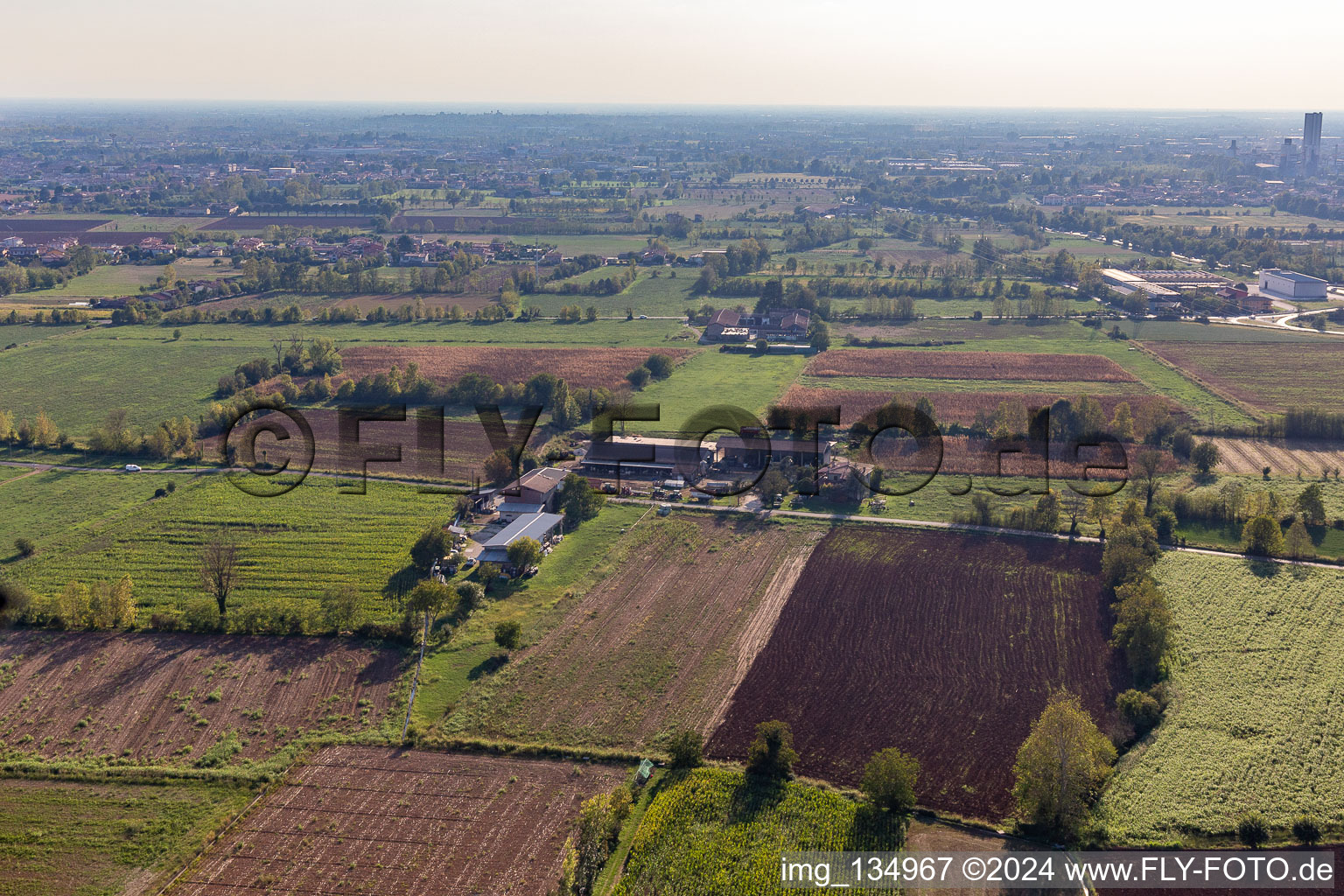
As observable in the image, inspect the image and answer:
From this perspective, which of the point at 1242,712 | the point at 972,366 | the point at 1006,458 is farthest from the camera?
the point at 972,366

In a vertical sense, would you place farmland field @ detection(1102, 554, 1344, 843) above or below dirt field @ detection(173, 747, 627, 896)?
above

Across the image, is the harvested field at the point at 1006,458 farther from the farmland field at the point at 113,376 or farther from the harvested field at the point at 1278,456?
the farmland field at the point at 113,376

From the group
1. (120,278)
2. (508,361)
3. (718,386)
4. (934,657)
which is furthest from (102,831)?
(120,278)

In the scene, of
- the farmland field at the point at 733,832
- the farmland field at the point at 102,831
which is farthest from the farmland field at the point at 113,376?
the farmland field at the point at 733,832

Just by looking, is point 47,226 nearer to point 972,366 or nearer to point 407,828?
point 972,366

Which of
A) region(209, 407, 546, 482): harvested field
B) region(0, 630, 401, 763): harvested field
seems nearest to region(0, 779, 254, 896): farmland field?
region(0, 630, 401, 763): harvested field

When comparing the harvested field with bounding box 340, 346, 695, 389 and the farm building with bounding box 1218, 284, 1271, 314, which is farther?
the farm building with bounding box 1218, 284, 1271, 314

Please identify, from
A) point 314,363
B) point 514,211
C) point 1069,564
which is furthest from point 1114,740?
point 514,211

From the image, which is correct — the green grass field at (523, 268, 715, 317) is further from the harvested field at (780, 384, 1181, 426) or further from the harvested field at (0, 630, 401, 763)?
the harvested field at (0, 630, 401, 763)
